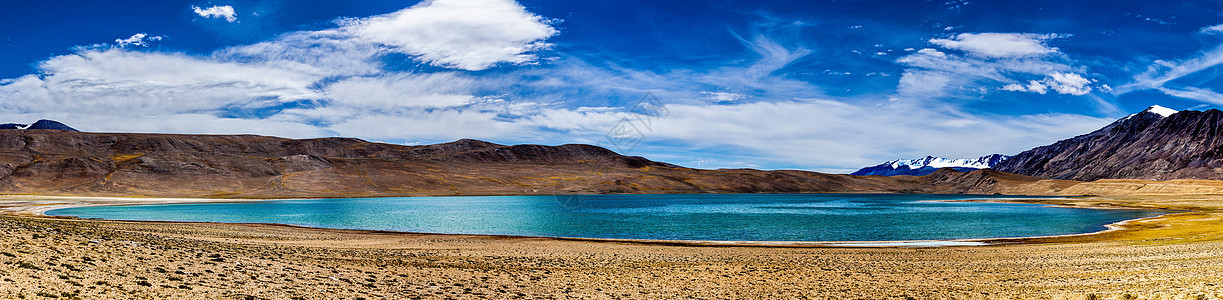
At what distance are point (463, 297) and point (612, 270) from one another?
8.37 m

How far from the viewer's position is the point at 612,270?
25.8m

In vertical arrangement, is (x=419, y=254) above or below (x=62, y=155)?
below

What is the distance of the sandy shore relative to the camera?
54.0 ft

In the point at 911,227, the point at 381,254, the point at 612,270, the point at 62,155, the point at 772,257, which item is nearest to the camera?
the point at 612,270

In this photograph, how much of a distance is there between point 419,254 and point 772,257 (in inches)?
679

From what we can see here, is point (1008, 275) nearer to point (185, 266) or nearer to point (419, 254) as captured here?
point (419, 254)

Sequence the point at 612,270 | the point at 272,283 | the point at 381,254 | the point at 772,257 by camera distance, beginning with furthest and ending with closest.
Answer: the point at 772,257 < the point at 381,254 < the point at 612,270 < the point at 272,283

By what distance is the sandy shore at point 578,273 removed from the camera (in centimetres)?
1647

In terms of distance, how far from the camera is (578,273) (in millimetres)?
24594

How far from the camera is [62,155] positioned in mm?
198625

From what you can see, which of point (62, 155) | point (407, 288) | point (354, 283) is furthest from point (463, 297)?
point (62, 155)

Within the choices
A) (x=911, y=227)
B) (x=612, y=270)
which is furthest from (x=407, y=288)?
(x=911, y=227)

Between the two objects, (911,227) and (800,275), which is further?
(911,227)

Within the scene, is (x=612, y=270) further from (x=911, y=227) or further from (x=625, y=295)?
(x=911, y=227)
